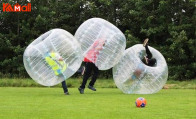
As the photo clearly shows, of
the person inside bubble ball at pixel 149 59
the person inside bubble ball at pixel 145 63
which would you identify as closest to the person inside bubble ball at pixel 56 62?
the person inside bubble ball at pixel 145 63

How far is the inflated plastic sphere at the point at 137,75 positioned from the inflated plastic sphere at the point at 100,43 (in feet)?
1.20

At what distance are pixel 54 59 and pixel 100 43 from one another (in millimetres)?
1770

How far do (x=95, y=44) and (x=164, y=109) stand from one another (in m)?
5.24

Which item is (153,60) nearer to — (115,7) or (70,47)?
(70,47)

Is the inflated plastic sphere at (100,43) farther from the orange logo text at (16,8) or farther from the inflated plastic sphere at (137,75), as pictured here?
the orange logo text at (16,8)

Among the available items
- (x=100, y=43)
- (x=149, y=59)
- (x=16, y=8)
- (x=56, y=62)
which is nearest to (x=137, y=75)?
(x=149, y=59)

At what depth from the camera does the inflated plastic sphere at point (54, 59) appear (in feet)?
43.5

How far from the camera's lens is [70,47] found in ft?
43.7

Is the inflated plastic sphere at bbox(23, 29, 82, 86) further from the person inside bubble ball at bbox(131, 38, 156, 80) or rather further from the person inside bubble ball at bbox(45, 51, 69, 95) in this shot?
the person inside bubble ball at bbox(131, 38, 156, 80)

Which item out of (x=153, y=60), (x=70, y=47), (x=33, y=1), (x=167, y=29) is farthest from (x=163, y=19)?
(x=70, y=47)

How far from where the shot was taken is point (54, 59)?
1320 centimetres

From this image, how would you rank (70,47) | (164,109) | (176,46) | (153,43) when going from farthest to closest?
1. (153,43)
2. (176,46)
3. (70,47)
4. (164,109)

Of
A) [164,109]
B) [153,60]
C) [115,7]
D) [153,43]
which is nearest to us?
[164,109]

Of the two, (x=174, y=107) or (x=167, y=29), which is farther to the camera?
(x=167, y=29)
